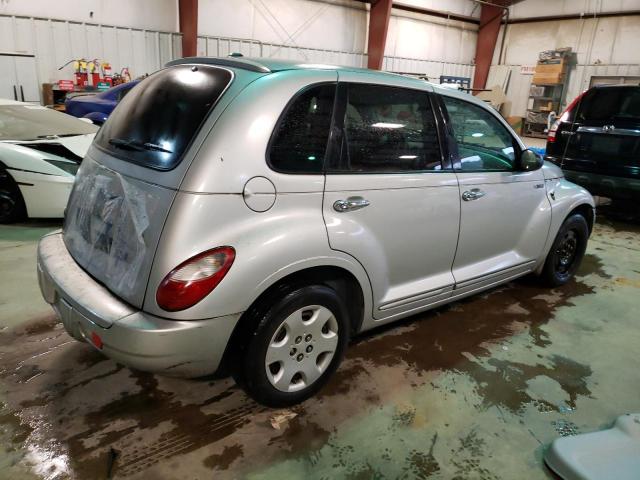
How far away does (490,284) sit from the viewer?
305cm

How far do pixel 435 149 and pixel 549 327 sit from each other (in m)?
1.55

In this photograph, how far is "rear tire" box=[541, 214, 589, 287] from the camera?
11.6 ft

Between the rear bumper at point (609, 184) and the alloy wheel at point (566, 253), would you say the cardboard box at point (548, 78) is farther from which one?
the alloy wheel at point (566, 253)

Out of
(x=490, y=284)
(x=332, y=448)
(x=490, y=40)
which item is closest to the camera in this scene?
(x=332, y=448)

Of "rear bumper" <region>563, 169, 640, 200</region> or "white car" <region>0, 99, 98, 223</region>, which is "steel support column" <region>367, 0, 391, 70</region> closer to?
"rear bumper" <region>563, 169, 640, 200</region>

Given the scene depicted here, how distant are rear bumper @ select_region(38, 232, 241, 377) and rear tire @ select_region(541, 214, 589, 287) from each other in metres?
2.75

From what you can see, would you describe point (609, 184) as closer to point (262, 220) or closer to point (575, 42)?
point (262, 220)

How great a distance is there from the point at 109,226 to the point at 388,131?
54.8 inches

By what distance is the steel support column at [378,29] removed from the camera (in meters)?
13.7

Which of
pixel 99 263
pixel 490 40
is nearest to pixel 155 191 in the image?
pixel 99 263

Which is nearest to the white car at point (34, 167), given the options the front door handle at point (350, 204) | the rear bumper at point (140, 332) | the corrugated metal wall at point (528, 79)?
the rear bumper at point (140, 332)

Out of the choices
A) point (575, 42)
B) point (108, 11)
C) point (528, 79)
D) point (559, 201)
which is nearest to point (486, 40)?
point (528, 79)

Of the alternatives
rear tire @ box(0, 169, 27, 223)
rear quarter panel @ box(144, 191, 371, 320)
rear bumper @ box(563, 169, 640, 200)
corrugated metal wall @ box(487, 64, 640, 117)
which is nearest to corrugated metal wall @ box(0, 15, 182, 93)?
rear tire @ box(0, 169, 27, 223)

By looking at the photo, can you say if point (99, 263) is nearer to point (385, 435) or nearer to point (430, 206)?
point (385, 435)
